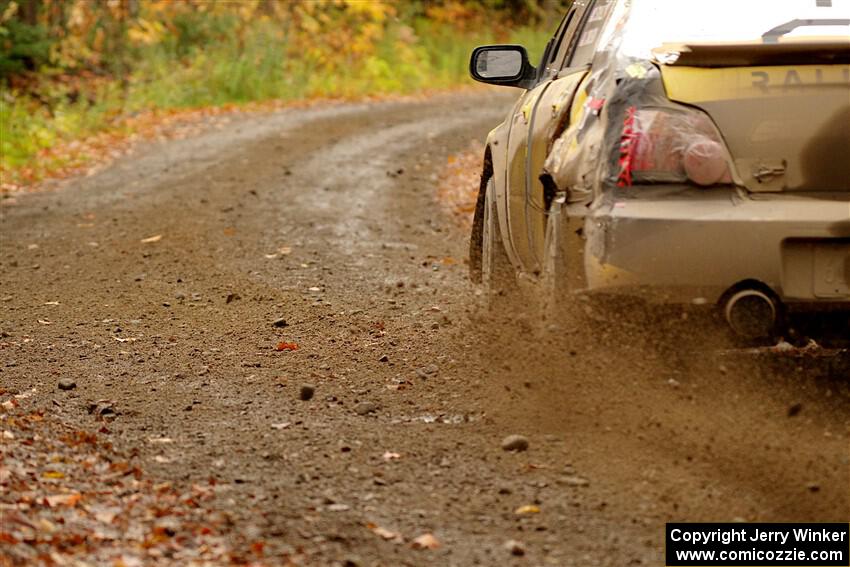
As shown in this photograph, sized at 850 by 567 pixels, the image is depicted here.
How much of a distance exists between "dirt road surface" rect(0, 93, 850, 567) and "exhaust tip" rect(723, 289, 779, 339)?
310 millimetres

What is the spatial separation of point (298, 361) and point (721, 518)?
2.85 m

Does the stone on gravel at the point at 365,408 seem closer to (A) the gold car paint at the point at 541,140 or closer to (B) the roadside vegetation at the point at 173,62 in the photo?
(A) the gold car paint at the point at 541,140

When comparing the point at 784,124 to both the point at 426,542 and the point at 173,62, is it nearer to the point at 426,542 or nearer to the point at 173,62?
the point at 426,542

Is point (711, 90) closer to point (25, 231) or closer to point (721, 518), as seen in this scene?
point (721, 518)

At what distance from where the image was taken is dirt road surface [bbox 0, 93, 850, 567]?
3877 mm

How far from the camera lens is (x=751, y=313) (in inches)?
171

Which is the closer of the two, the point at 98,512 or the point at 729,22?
the point at 98,512

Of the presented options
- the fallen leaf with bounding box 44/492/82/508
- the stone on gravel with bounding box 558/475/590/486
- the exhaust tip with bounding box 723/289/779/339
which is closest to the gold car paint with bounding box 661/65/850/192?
the exhaust tip with bounding box 723/289/779/339

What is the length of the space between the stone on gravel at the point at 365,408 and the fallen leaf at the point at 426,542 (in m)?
1.48

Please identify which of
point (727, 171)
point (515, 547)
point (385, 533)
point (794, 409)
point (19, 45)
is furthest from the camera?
point (19, 45)

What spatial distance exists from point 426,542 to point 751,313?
1389mm

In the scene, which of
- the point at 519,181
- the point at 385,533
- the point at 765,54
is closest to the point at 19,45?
the point at 519,181

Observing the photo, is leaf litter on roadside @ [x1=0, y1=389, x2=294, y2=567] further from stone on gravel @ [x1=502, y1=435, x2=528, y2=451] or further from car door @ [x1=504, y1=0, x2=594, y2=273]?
car door @ [x1=504, y1=0, x2=594, y2=273]

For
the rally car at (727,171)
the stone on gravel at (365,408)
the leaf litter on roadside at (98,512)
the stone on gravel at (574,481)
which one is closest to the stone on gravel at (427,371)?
the stone on gravel at (365,408)
